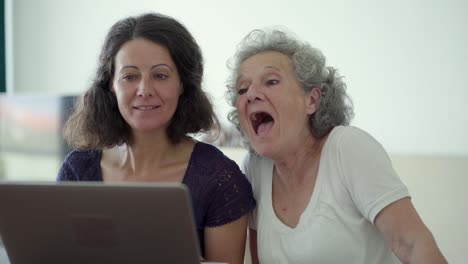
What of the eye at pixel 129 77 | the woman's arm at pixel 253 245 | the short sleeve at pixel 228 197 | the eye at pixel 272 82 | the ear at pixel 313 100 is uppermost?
the eye at pixel 272 82

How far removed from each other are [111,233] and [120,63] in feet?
2.10

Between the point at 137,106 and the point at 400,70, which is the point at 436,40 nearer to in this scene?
the point at 400,70

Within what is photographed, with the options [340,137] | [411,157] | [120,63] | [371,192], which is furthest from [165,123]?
[411,157]

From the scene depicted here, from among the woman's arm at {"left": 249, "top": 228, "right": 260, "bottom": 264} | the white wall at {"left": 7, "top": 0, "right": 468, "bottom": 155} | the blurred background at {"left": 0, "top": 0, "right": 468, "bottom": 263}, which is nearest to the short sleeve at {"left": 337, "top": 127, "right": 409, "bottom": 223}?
the woman's arm at {"left": 249, "top": 228, "right": 260, "bottom": 264}

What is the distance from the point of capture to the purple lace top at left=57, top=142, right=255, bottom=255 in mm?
1433

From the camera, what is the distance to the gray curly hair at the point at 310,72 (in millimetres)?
1442

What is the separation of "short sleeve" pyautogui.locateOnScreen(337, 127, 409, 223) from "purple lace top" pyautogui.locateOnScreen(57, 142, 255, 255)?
0.28 metres

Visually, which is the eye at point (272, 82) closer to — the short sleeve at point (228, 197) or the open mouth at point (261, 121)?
the open mouth at point (261, 121)

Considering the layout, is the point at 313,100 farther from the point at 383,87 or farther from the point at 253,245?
the point at 383,87

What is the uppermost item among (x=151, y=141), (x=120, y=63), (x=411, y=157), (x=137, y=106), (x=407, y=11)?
(x=407, y=11)

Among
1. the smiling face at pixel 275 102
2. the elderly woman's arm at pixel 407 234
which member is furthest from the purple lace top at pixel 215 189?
the elderly woman's arm at pixel 407 234

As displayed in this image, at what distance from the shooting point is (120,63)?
1481mm

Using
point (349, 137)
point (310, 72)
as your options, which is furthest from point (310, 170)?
point (310, 72)

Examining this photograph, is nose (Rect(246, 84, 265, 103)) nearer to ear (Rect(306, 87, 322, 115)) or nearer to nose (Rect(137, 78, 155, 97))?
ear (Rect(306, 87, 322, 115))
